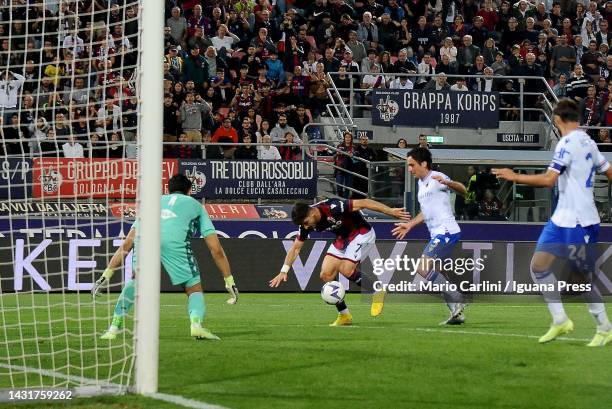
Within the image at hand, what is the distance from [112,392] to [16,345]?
157 inches

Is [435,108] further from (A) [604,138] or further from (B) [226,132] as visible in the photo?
(B) [226,132]

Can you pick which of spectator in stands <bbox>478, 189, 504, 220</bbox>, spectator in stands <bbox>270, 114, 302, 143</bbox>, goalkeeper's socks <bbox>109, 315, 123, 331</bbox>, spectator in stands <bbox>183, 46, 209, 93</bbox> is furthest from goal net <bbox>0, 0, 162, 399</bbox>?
spectator in stands <bbox>478, 189, 504, 220</bbox>

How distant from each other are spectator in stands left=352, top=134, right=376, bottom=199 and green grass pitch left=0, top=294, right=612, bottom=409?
1063cm

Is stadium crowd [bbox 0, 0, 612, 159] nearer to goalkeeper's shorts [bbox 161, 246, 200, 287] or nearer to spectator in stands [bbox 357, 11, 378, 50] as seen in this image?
spectator in stands [bbox 357, 11, 378, 50]

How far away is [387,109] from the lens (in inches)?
1209

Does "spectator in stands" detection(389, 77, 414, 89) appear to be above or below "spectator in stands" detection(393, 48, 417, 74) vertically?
below

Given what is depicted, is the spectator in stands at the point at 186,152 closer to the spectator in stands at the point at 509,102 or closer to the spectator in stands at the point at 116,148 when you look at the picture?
the spectator in stands at the point at 116,148

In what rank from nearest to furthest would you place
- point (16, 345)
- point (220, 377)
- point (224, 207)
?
point (220, 377) < point (16, 345) < point (224, 207)

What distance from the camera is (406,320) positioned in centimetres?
1670

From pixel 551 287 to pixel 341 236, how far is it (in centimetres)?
492

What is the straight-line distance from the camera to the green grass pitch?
8914 millimetres

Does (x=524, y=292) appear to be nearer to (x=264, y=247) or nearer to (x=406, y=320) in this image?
(x=264, y=247)

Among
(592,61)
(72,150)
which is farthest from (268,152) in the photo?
(72,150)

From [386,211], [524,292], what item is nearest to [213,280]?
[524,292]
